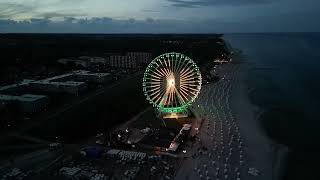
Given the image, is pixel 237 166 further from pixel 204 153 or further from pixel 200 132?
pixel 200 132

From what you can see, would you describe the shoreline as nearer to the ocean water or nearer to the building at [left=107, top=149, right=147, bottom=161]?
the ocean water

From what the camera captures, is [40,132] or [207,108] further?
[207,108]

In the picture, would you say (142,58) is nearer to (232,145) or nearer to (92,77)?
(92,77)

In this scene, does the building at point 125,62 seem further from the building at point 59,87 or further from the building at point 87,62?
the building at point 59,87

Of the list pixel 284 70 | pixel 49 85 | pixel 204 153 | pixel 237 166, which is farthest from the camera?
pixel 284 70

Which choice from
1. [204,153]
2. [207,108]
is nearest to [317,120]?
[207,108]

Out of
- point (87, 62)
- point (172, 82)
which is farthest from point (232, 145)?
point (87, 62)
